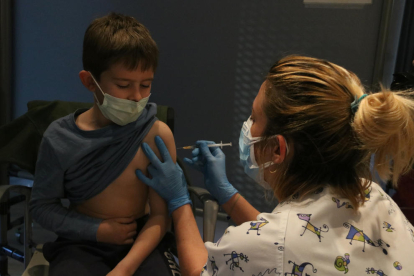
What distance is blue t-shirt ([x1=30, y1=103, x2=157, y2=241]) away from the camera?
1.31m

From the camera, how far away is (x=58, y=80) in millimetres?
2926

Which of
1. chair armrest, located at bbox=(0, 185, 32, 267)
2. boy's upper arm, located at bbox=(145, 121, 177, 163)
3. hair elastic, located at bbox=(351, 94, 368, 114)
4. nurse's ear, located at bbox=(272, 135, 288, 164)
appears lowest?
chair armrest, located at bbox=(0, 185, 32, 267)

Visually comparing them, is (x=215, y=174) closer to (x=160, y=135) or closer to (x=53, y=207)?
(x=160, y=135)

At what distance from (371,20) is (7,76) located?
2.83 m

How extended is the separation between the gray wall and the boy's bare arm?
3.91 feet

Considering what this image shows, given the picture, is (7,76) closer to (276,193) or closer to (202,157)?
(202,157)

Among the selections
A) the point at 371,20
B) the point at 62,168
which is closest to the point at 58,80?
the point at 62,168

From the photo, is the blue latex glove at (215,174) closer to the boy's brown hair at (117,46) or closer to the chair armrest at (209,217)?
the chair armrest at (209,217)

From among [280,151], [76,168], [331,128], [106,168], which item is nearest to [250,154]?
[280,151]

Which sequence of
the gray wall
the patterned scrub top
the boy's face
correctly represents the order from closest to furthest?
the patterned scrub top < the boy's face < the gray wall

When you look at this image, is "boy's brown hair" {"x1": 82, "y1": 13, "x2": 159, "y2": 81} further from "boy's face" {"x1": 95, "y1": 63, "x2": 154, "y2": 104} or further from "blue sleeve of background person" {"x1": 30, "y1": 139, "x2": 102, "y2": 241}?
"blue sleeve of background person" {"x1": 30, "y1": 139, "x2": 102, "y2": 241}

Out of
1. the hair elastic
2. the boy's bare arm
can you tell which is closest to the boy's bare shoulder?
the boy's bare arm

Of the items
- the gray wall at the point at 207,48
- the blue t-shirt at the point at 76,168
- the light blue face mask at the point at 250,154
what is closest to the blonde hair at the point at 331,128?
the light blue face mask at the point at 250,154

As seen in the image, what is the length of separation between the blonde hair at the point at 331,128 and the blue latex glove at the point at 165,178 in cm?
47
